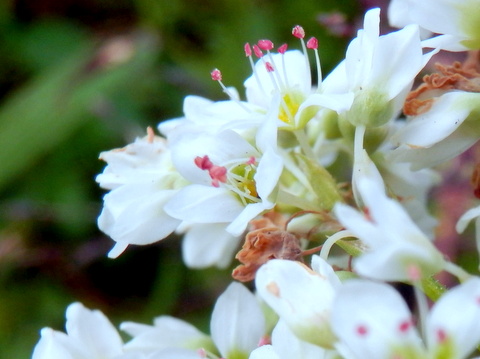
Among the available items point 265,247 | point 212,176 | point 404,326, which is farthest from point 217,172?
point 404,326

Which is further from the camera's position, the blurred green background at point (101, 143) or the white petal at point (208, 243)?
the blurred green background at point (101, 143)

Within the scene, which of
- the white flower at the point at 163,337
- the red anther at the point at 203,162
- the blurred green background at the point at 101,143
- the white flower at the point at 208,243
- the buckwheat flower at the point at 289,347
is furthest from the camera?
the blurred green background at the point at 101,143

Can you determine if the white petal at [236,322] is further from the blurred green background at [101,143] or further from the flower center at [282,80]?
the blurred green background at [101,143]

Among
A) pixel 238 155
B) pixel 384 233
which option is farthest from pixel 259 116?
pixel 384 233

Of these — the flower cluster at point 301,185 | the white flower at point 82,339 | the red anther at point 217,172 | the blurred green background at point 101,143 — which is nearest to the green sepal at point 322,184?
the flower cluster at point 301,185

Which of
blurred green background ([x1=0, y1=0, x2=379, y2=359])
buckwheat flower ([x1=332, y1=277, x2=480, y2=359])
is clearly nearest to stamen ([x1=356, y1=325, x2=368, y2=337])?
buckwheat flower ([x1=332, y1=277, x2=480, y2=359])

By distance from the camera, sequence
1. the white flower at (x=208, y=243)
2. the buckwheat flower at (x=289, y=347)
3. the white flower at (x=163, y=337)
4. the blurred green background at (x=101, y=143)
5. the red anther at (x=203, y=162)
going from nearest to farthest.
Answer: the buckwheat flower at (x=289, y=347) → the red anther at (x=203, y=162) → the white flower at (x=163, y=337) → the white flower at (x=208, y=243) → the blurred green background at (x=101, y=143)
